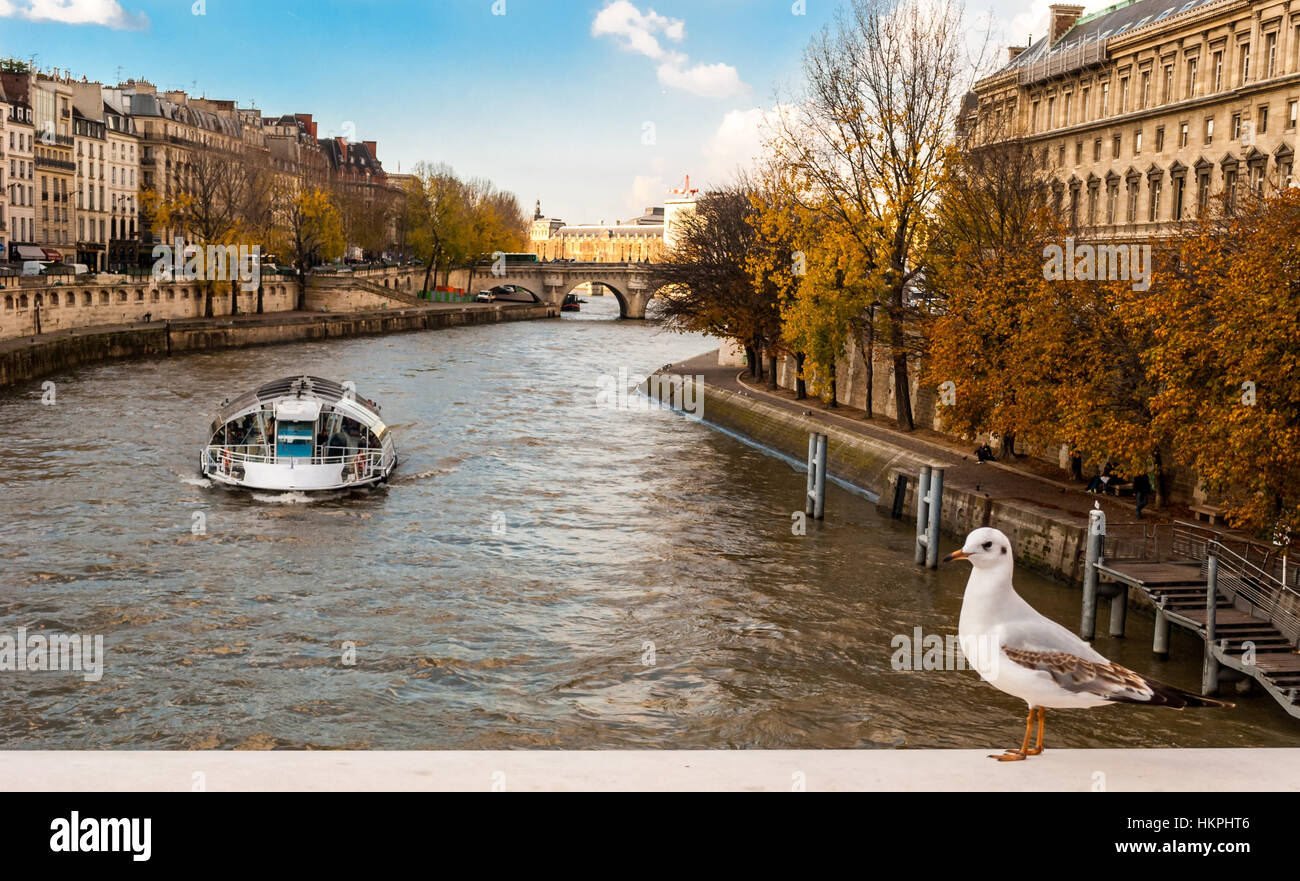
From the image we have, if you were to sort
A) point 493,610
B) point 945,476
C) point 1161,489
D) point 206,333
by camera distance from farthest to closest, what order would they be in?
1. point 206,333
2. point 945,476
3. point 1161,489
4. point 493,610

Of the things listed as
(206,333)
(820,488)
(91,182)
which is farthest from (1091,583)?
(91,182)

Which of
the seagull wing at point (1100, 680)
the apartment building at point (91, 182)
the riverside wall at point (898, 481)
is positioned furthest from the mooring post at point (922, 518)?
the apartment building at point (91, 182)

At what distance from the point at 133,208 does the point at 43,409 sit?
2451 inches

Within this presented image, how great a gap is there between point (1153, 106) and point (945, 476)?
102 feet

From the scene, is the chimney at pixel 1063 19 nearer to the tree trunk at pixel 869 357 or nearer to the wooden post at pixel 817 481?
the tree trunk at pixel 869 357

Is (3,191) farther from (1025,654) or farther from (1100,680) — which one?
(1025,654)

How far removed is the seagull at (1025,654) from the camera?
7.23 m

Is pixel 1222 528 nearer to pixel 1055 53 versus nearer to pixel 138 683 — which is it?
pixel 138 683

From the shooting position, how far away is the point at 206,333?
2822 inches

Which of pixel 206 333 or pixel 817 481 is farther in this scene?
pixel 206 333

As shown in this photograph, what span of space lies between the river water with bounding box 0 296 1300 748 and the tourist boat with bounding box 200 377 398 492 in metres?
0.72

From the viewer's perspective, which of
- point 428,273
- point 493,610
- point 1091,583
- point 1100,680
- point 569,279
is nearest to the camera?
point 1100,680

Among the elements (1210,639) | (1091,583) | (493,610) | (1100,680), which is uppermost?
(1100,680)
